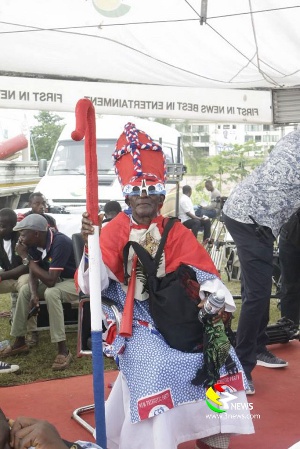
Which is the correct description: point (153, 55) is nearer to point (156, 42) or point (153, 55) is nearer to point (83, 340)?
point (156, 42)

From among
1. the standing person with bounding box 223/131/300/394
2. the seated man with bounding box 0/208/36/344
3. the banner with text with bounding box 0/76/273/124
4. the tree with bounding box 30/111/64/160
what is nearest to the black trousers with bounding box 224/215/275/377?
the standing person with bounding box 223/131/300/394

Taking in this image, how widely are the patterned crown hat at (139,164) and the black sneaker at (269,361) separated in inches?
85.6

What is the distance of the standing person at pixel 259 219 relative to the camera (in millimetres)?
4129

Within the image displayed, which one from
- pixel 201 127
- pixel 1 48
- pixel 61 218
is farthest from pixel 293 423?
pixel 201 127

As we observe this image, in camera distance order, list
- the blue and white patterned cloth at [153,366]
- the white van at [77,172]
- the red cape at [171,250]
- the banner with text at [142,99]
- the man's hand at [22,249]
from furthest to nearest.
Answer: the white van at [77,172]
the man's hand at [22,249]
the banner with text at [142,99]
the red cape at [171,250]
the blue and white patterned cloth at [153,366]

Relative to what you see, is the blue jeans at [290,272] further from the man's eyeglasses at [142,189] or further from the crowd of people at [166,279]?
the man's eyeglasses at [142,189]

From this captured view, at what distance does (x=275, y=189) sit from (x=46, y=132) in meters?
31.2

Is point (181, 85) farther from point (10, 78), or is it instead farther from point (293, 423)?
point (293, 423)

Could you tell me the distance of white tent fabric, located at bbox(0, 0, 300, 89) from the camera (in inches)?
191

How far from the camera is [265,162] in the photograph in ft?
14.0

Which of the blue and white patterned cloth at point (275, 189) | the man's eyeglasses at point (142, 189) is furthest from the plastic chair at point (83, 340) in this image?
the blue and white patterned cloth at point (275, 189)

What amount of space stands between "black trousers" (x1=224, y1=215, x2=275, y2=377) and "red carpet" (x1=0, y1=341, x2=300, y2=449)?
301mm

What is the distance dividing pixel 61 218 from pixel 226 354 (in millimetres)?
5908

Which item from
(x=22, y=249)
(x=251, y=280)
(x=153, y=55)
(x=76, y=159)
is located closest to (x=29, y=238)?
(x=22, y=249)
